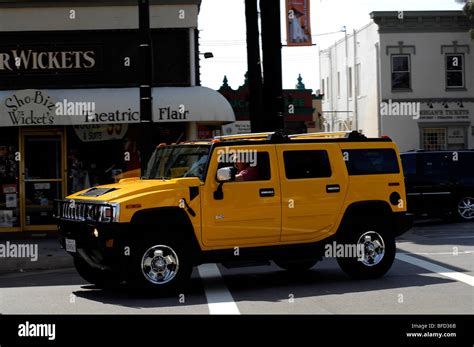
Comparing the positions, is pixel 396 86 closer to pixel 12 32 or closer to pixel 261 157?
pixel 12 32

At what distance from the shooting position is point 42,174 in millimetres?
18844

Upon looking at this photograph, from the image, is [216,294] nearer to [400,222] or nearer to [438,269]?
[400,222]

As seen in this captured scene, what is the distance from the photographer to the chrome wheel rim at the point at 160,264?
10281mm

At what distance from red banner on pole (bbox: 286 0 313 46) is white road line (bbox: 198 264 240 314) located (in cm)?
1087

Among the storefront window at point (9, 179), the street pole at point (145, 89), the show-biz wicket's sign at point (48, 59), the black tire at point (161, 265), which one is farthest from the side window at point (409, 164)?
the black tire at point (161, 265)

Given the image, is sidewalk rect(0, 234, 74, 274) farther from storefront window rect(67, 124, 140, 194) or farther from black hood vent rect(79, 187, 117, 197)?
black hood vent rect(79, 187, 117, 197)

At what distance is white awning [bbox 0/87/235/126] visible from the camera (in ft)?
57.8

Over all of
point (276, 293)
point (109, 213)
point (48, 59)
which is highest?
point (48, 59)

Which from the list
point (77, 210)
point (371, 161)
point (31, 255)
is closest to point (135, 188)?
point (77, 210)

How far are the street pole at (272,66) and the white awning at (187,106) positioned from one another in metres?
1.18

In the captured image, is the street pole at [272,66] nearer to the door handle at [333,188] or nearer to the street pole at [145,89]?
the street pole at [145,89]

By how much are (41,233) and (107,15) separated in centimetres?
530

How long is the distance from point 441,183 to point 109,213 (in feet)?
43.1

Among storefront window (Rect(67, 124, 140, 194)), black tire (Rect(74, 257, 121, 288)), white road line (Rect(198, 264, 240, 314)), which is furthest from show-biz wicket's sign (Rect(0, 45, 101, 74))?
black tire (Rect(74, 257, 121, 288))
